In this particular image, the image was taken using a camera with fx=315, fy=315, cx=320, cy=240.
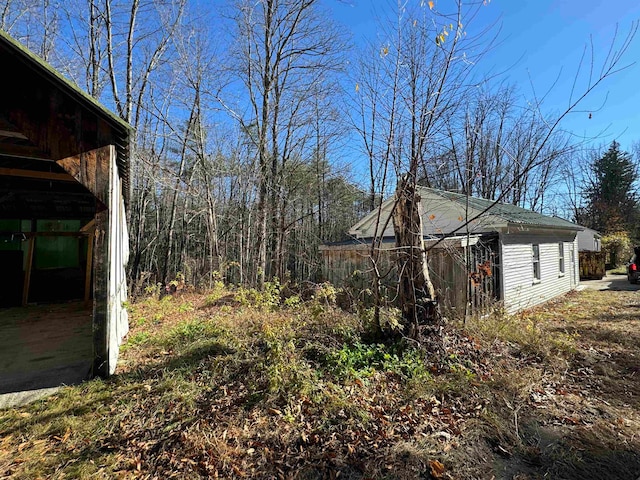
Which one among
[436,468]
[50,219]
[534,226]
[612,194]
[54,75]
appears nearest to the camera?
[436,468]

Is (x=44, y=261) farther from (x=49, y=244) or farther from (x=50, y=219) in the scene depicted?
(x=50, y=219)

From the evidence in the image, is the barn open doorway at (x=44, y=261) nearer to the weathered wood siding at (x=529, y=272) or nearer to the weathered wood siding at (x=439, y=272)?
the weathered wood siding at (x=439, y=272)

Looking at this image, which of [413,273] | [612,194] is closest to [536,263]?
[413,273]

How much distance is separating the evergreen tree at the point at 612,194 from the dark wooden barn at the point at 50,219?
115 feet

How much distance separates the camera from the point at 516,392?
12.5ft

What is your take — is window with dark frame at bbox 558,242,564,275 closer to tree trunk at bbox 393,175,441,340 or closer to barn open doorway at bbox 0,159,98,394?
tree trunk at bbox 393,175,441,340

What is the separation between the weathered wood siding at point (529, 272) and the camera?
9125mm

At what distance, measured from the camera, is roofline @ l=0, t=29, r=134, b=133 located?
300 cm

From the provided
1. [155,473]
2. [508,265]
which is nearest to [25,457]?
[155,473]

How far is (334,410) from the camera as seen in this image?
330 cm

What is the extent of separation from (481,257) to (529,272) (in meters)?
3.13

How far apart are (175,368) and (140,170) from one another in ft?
35.3

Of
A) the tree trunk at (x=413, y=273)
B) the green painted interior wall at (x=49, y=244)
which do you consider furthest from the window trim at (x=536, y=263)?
the green painted interior wall at (x=49, y=244)

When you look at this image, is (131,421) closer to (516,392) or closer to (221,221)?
(516,392)
